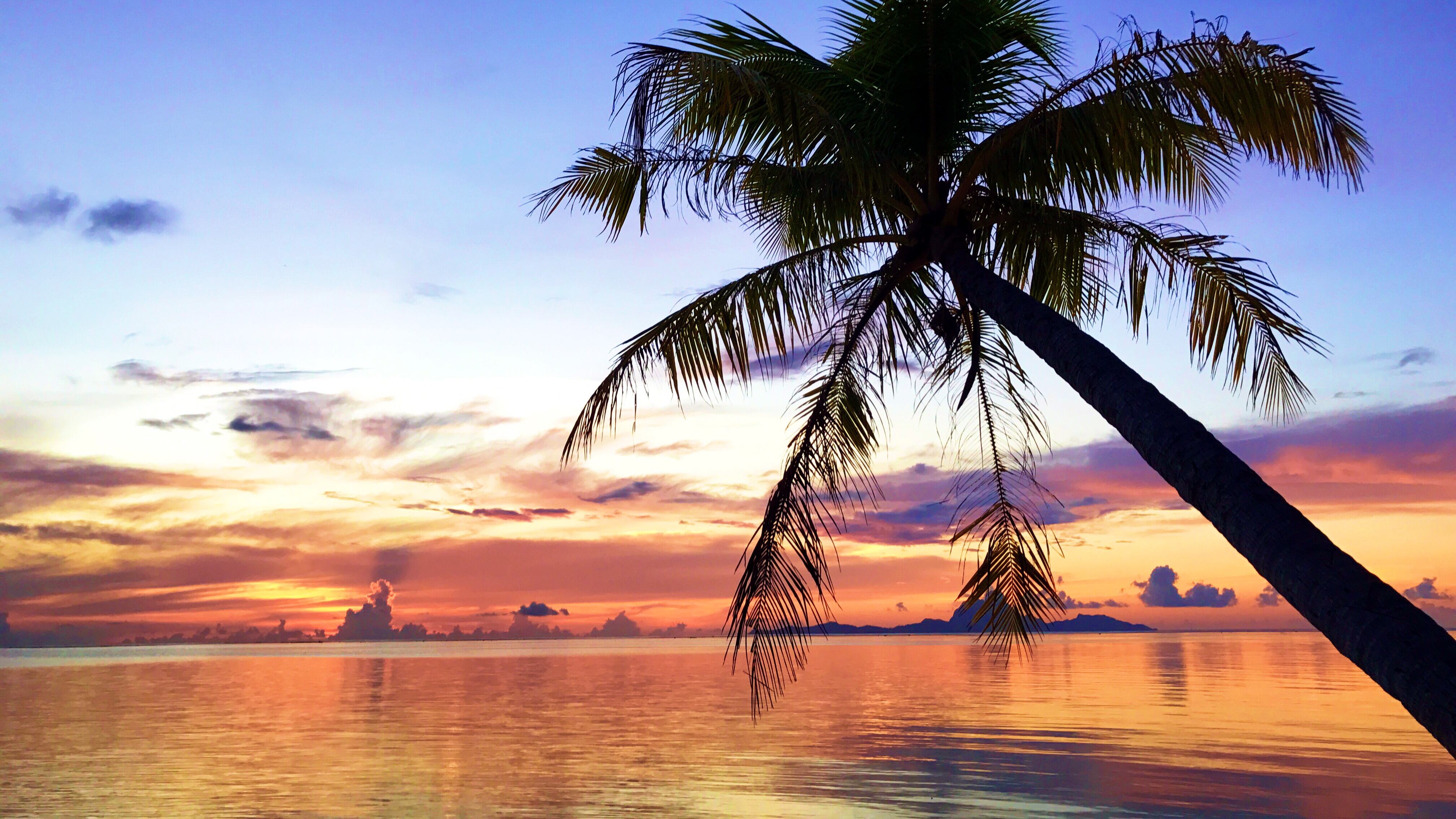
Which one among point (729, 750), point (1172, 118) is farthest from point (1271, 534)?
point (729, 750)

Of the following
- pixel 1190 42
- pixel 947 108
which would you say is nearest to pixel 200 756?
pixel 947 108

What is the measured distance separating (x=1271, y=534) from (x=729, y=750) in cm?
1540

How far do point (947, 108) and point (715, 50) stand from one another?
1.78m

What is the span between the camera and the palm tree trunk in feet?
12.7

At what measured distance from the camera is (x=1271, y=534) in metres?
4.56

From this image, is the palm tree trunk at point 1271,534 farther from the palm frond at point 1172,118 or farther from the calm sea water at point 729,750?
the calm sea water at point 729,750

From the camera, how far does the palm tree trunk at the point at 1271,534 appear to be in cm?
388

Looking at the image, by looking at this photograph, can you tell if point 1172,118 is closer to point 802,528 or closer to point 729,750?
point 802,528

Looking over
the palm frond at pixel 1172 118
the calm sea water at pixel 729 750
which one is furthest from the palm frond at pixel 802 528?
the calm sea water at pixel 729 750

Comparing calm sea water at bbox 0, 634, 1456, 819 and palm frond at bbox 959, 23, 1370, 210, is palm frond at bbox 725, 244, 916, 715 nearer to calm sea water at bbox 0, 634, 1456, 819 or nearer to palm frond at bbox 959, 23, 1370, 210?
palm frond at bbox 959, 23, 1370, 210

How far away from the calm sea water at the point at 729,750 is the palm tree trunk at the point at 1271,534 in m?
8.77

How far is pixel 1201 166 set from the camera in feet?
29.5

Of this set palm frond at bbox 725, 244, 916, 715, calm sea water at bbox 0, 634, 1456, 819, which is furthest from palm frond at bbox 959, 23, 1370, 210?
calm sea water at bbox 0, 634, 1456, 819

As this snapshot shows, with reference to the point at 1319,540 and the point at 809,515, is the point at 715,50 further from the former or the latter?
the point at 1319,540
